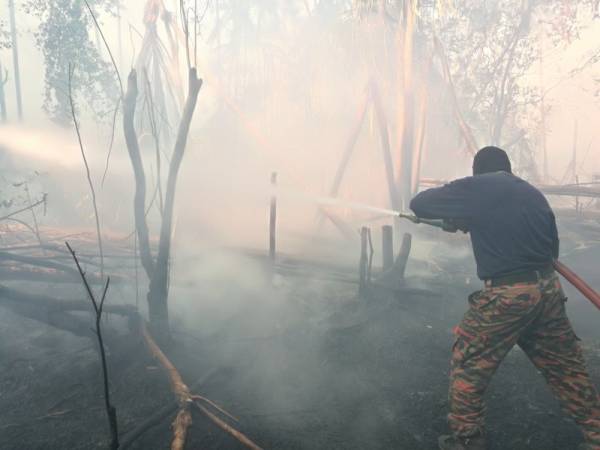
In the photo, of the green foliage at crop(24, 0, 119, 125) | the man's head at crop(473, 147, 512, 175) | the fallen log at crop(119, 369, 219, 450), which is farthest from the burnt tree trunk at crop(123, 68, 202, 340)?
the green foliage at crop(24, 0, 119, 125)

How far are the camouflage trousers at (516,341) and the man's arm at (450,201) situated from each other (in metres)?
0.53

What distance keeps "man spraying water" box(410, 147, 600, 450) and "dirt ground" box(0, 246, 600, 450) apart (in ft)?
1.37

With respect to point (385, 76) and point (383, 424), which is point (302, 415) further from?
point (385, 76)

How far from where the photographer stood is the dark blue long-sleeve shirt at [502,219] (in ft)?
9.26

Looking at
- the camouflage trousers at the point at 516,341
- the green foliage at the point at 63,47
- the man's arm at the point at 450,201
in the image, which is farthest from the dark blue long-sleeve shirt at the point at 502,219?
the green foliage at the point at 63,47

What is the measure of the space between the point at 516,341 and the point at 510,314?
24 cm

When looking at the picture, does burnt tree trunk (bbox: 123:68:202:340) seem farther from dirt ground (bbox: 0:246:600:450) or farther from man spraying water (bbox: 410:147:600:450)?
man spraying water (bbox: 410:147:600:450)

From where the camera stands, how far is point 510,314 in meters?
2.78

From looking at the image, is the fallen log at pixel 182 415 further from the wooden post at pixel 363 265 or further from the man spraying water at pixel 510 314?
the wooden post at pixel 363 265

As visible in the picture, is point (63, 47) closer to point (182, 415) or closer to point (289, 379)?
point (289, 379)

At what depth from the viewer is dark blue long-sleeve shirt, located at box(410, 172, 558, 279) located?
2.82 m

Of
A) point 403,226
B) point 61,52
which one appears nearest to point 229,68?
point 61,52

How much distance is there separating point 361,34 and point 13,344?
7.80 meters

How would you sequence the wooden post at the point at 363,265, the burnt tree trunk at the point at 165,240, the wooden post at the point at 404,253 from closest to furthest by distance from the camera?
the burnt tree trunk at the point at 165,240 → the wooden post at the point at 363,265 → the wooden post at the point at 404,253
